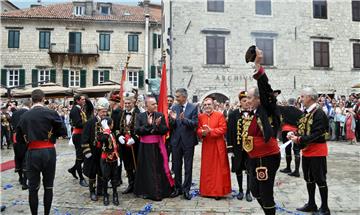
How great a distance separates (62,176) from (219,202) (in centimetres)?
448

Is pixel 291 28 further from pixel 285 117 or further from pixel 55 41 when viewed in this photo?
pixel 55 41

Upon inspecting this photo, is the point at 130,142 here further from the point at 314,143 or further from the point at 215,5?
the point at 215,5

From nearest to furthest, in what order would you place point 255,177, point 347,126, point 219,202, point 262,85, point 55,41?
point 262,85, point 255,177, point 219,202, point 347,126, point 55,41

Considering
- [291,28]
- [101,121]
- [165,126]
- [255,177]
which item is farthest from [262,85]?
[291,28]

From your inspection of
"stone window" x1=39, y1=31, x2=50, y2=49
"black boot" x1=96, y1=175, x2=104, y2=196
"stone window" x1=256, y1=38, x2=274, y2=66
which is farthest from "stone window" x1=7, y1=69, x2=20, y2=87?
"black boot" x1=96, y1=175, x2=104, y2=196

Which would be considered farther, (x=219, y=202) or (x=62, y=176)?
(x=62, y=176)

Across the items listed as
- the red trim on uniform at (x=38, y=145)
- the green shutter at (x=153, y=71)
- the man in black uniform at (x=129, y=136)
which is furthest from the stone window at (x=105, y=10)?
the red trim on uniform at (x=38, y=145)

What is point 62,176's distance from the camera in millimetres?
8938

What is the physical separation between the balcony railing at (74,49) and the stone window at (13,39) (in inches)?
133

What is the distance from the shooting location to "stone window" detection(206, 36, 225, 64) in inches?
971

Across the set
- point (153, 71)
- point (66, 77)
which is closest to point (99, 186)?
point (153, 71)

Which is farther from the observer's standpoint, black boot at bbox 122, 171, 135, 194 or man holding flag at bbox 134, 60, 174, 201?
black boot at bbox 122, 171, 135, 194

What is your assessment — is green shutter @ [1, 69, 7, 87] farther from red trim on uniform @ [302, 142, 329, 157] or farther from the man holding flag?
red trim on uniform @ [302, 142, 329, 157]

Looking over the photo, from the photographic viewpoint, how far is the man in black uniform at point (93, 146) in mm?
6580
